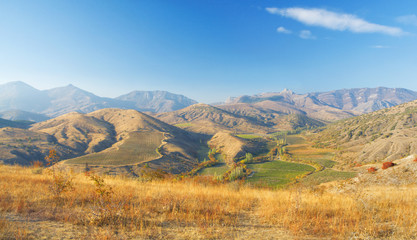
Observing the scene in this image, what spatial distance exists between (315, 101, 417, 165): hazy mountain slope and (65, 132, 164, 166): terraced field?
4767 inches

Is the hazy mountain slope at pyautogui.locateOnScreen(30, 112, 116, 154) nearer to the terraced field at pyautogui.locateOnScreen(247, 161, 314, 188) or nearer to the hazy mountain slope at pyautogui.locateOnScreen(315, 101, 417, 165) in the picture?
the terraced field at pyautogui.locateOnScreen(247, 161, 314, 188)

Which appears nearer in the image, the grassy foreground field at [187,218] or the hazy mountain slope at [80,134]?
the grassy foreground field at [187,218]

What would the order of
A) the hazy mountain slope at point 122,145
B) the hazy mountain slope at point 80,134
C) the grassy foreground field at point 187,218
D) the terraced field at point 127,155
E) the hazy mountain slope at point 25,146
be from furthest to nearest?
the hazy mountain slope at point 80,134, the hazy mountain slope at point 122,145, the hazy mountain slope at point 25,146, the terraced field at point 127,155, the grassy foreground field at point 187,218

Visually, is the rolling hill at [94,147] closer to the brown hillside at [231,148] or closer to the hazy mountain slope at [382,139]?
the brown hillside at [231,148]

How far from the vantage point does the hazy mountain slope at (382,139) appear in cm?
8681

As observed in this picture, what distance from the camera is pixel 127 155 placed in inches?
3585

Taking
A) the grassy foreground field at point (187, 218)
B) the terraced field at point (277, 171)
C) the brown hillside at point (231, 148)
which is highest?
the grassy foreground field at point (187, 218)

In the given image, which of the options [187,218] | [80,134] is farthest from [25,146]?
[187,218]

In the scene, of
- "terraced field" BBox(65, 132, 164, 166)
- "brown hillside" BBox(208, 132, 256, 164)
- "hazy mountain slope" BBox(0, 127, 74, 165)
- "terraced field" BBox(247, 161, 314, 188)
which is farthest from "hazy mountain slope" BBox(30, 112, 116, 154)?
"terraced field" BBox(247, 161, 314, 188)

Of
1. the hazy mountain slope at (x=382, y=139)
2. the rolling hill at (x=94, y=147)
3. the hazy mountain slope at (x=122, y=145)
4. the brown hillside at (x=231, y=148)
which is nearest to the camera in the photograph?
the rolling hill at (x=94, y=147)

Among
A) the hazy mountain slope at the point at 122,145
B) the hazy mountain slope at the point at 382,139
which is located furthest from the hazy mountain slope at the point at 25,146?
the hazy mountain slope at the point at 382,139

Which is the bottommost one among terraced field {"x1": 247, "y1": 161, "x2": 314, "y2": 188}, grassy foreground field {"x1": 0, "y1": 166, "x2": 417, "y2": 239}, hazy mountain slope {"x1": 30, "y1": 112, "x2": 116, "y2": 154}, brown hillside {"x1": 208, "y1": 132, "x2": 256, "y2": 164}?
terraced field {"x1": 247, "y1": 161, "x2": 314, "y2": 188}

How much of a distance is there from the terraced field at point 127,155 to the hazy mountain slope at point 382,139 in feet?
397

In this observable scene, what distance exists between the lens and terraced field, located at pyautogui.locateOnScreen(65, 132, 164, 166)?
258 ft
